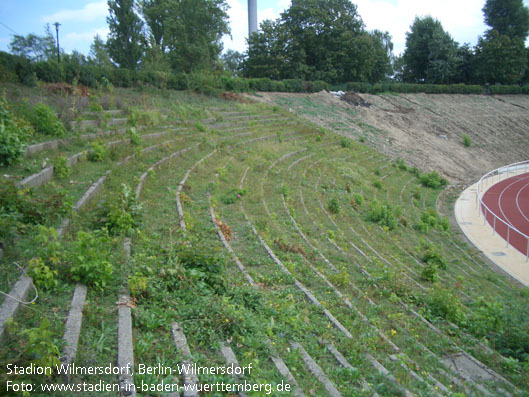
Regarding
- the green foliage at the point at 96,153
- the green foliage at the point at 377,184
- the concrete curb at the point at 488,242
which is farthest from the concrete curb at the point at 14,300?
the green foliage at the point at 377,184

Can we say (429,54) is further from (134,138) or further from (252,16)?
(134,138)

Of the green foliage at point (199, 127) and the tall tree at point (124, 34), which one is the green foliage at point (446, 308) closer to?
the green foliage at point (199, 127)

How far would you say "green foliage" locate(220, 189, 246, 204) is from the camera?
10.2m

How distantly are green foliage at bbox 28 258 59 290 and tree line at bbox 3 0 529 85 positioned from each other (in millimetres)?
16459

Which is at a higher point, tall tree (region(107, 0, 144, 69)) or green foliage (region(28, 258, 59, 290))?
tall tree (region(107, 0, 144, 69))

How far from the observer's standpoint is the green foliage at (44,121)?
9.55 meters

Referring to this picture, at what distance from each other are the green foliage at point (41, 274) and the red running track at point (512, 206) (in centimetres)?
1468

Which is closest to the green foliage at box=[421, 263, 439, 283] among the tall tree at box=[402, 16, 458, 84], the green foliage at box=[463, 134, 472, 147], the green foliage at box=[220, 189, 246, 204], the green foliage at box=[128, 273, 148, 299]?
the green foliage at box=[220, 189, 246, 204]

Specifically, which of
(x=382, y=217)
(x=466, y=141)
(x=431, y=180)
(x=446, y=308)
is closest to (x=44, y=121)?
(x=446, y=308)

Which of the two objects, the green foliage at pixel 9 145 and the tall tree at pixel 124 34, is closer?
the green foliage at pixel 9 145

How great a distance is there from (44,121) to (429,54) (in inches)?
2207

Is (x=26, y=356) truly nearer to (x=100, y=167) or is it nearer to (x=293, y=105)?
(x=100, y=167)

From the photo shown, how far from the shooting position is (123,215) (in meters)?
6.22

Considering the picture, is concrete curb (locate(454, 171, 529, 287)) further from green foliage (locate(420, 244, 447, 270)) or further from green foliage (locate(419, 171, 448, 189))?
green foliage (locate(420, 244, 447, 270))
